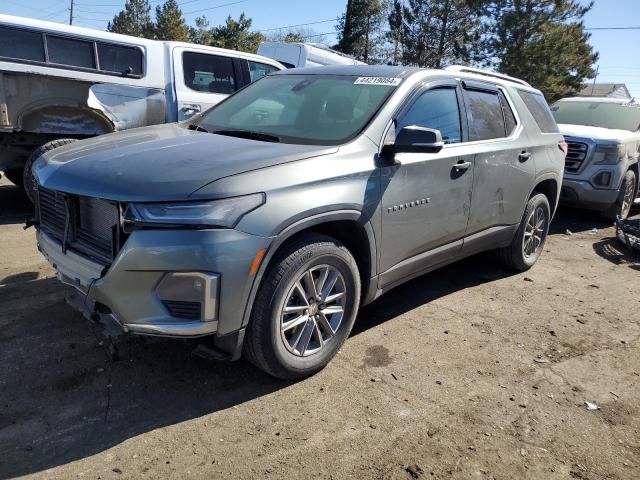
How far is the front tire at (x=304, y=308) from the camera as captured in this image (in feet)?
9.36

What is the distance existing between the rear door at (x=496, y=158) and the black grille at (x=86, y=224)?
105 inches

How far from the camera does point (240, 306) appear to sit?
2695mm

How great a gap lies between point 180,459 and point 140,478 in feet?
0.65

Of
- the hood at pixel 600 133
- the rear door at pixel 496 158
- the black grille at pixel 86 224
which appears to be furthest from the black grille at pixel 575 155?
the black grille at pixel 86 224

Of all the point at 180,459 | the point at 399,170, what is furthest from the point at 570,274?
the point at 180,459

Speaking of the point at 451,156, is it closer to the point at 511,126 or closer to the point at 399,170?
the point at 399,170

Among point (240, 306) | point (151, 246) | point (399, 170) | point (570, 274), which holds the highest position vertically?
point (399, 170)

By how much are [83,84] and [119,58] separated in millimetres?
624

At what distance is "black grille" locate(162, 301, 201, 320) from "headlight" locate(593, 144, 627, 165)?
6.99m

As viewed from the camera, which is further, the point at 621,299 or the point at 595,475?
the point at 621,299

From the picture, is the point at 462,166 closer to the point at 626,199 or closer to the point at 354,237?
the point at 354,237

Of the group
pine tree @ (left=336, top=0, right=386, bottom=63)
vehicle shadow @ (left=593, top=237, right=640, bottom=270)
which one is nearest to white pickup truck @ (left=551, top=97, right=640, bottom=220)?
vehicle shadow @ (left=593, top=237, right=640, bottom=270)

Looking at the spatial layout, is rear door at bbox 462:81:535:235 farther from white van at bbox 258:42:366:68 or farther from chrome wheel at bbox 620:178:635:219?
white van at bbox 258:42:366:68

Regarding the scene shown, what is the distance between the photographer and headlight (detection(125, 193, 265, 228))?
8.36 feet
